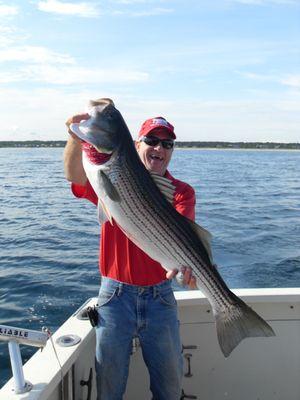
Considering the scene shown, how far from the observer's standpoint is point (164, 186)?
3.68 meters

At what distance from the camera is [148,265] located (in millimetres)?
3895

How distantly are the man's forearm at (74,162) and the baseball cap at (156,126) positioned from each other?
63cm

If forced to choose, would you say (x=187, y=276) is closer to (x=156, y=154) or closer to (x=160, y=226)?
(x=160, y=226)

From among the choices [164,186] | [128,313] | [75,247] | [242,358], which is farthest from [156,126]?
[75,247]

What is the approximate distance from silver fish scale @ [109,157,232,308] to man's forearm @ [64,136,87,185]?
456 millimetres

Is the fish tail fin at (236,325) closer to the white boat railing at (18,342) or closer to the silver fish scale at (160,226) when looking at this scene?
the silver fish scale at (160,226)

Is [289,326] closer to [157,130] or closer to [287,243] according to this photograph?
[157,130]

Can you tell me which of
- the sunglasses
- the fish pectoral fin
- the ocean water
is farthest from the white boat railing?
the ocean water

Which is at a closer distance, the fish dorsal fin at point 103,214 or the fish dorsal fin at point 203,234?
the fish dorsal fin at point 103,214

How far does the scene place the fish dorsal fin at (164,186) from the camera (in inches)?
143

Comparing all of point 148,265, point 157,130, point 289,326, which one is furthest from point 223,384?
point 157,130

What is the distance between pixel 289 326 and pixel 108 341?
216 cm

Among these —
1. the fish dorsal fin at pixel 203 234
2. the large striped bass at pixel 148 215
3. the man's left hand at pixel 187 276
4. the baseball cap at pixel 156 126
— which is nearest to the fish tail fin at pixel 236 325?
the large striped bass at pixel 148 215

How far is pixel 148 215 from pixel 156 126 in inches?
33.8
